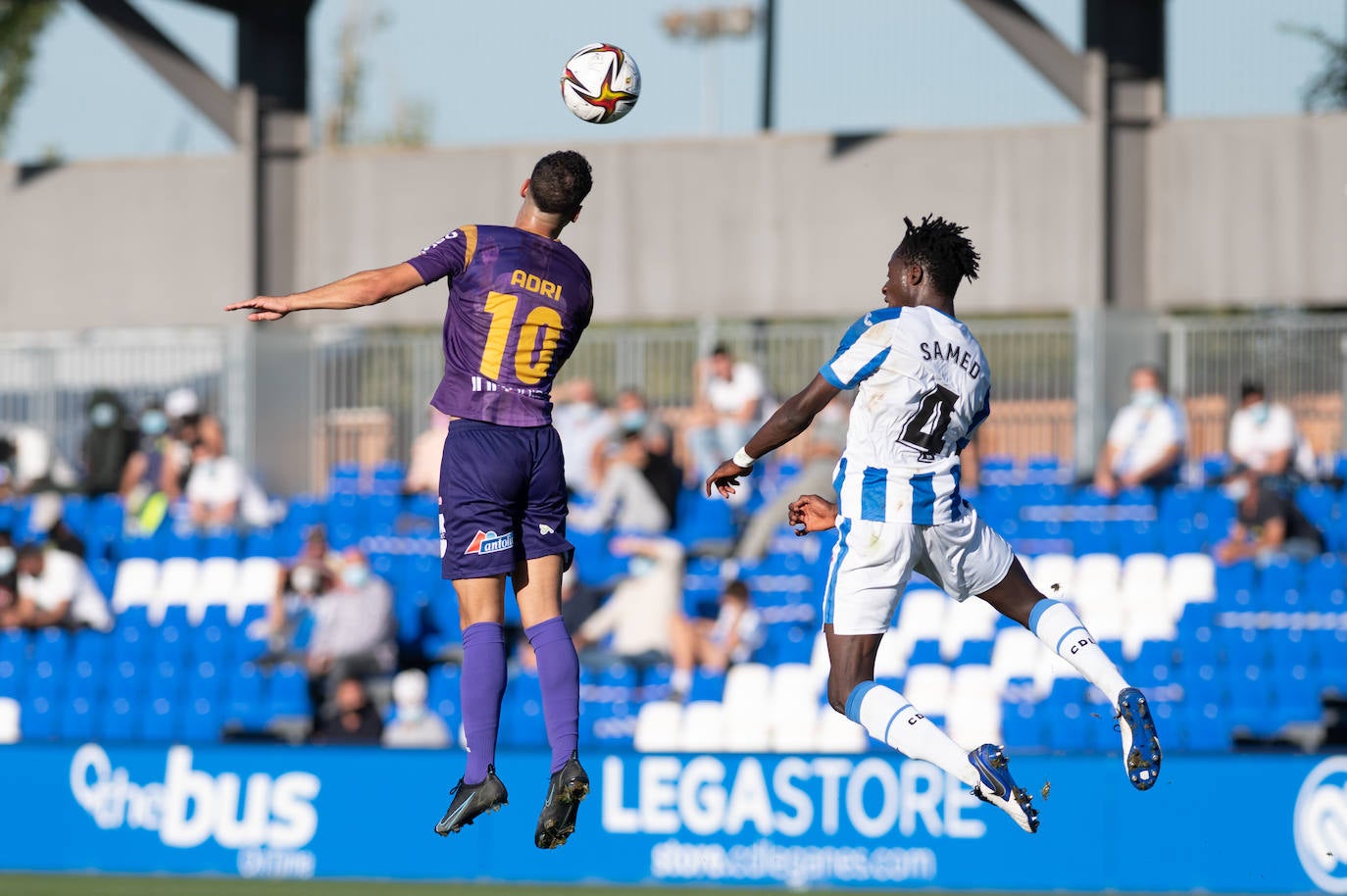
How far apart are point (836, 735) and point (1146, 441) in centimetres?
410

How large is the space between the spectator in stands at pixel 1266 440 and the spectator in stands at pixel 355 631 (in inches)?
266

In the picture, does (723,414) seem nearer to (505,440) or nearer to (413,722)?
(413,722)

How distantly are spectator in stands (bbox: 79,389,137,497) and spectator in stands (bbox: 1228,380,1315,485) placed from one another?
32.5 feet

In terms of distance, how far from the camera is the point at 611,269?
19.7 metres

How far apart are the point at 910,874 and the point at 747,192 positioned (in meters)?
8.12

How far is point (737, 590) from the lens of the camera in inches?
593

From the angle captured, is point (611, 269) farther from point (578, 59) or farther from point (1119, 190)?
point (578, 59)

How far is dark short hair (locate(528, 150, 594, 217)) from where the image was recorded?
7.60m

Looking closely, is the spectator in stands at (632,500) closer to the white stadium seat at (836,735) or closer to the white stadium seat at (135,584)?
the white stadium seat at (836,735)

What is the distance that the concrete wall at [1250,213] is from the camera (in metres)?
18.2

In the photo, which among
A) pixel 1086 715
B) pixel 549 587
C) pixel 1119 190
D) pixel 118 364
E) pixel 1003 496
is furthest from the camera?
pixel 118 364

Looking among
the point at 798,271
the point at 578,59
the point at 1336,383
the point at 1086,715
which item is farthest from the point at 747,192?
the point at 578,59

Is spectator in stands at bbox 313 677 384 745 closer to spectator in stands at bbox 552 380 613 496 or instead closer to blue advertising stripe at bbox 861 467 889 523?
spectator in stands at bbox 552 380 613 496

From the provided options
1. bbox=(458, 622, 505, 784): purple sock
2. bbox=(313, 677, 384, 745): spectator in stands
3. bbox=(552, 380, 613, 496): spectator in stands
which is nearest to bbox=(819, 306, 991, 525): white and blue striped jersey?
bbox=(458, 622, 505, 784): purple sock
